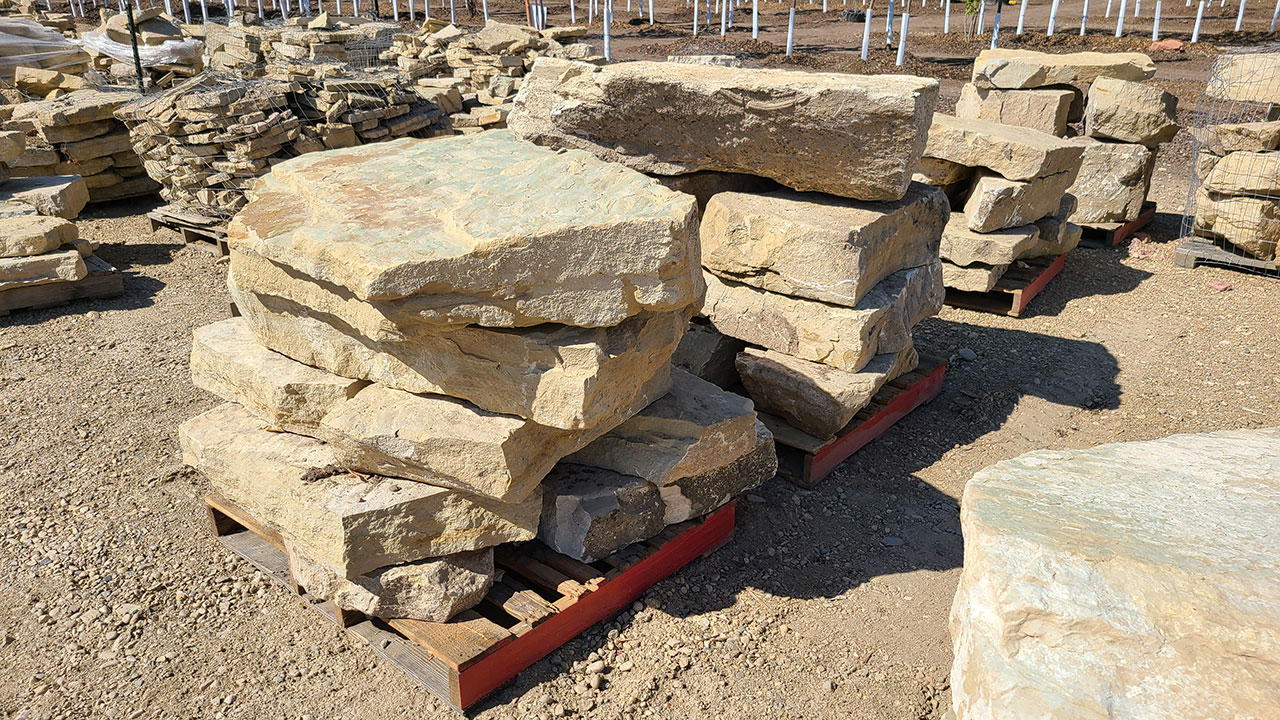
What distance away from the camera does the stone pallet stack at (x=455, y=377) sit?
2.92m

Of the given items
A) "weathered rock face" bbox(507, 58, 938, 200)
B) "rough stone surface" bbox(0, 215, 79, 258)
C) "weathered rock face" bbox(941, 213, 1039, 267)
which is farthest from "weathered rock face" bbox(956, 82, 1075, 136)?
"rough stone surface" bbox(0, 215, 79, 258)

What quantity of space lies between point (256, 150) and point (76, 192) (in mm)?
1726

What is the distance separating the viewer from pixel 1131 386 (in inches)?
217

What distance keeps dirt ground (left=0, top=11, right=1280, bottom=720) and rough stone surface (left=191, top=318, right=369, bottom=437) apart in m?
0.75

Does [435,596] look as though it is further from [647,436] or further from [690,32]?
[690,32]

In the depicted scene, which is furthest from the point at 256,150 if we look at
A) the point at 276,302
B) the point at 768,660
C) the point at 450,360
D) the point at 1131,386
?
the point at 1131,386

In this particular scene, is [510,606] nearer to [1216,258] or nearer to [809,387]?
[809,387]

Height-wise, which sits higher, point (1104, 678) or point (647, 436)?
point (1104, 678)

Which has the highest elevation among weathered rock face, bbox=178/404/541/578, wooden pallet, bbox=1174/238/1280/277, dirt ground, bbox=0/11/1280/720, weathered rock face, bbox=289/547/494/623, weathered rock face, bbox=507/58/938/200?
weathered rock face, bbox=507/58/938/200

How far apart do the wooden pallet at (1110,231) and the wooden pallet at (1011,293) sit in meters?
1.42

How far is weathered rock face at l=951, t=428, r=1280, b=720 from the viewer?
1.94 meters

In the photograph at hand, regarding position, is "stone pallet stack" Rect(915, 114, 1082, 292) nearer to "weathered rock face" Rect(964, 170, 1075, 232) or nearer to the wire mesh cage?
"weathered rock face" Rect(964, 170, 1075, 232)

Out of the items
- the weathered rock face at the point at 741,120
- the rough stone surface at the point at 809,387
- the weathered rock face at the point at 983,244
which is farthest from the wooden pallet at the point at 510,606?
the weathered rock face at the point at 983,244

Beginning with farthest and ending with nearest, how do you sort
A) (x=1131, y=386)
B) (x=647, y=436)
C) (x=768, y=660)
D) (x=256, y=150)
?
(x=256, y=150)
(x=1131, y=386)
(x=647, y=436)
(x=768, y=660)
